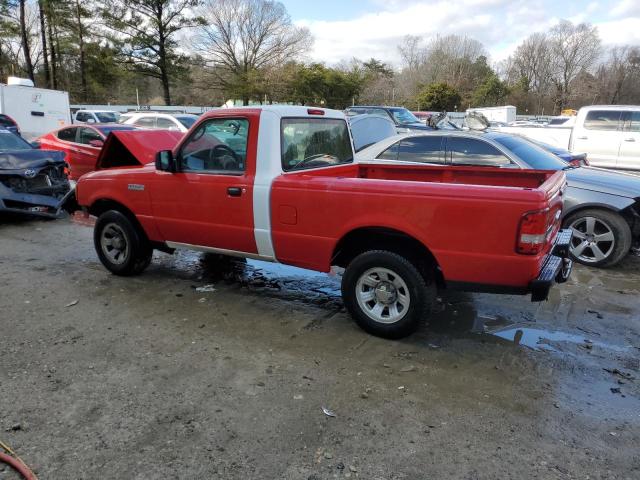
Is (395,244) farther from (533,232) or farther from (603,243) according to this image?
(603,243)

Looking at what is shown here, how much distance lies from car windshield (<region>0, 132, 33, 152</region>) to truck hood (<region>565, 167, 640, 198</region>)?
917cm

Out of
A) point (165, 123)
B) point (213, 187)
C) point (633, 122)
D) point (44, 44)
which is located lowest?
point (213, 187)

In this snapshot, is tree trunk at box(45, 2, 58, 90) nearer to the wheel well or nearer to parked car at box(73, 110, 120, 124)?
parked car at box(73, 110, 120, 124)

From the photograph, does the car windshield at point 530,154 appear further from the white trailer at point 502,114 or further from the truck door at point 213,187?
the white trailer at point 502,114

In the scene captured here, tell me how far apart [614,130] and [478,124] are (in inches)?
274

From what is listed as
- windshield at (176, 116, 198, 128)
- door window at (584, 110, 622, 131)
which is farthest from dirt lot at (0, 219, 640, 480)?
windshield at (176, 116, 198, 128)

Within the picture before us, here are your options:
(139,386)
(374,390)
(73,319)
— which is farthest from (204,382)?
(73,319)

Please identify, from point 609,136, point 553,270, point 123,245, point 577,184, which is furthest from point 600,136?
point 123,245

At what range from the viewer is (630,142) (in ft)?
37.5

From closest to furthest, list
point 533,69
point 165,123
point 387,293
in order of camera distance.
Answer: point 387,293 → point 165,123 → point 533,69

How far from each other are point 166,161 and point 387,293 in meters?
2.57

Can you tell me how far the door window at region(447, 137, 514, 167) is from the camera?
675 cm

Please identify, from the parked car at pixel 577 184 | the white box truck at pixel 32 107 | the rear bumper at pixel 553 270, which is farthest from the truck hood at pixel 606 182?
the white box truck at pixel 32 107

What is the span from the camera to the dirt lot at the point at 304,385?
2703 millimetres
